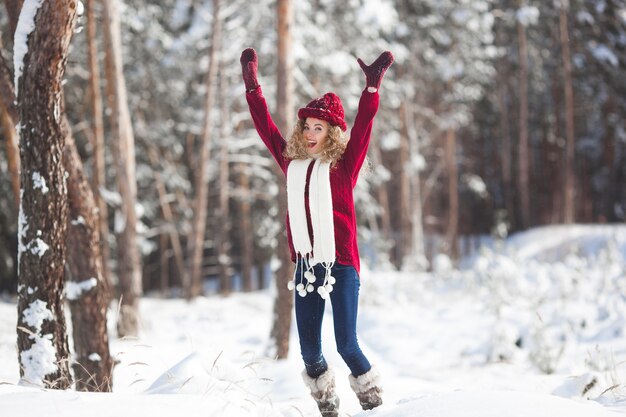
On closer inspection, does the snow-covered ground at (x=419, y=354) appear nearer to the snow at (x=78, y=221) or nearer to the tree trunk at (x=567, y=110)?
the snow at (x=78, y=221)

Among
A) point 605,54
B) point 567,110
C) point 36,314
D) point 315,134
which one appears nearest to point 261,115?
point 315,134

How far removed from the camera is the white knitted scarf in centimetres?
348

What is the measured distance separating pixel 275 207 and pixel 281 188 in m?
8.04

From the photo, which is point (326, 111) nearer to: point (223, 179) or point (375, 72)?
point (375, 72)

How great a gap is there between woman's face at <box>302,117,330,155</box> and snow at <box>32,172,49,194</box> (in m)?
1.64

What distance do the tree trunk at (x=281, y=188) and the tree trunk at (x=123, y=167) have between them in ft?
10.3

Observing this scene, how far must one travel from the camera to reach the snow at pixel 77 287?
189 inches

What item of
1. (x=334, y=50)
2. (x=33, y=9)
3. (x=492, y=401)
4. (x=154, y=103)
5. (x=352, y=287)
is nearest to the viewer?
(x=492, y=401)

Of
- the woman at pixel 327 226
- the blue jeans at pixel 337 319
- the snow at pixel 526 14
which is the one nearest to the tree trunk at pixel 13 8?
the woman at pixel 327 226

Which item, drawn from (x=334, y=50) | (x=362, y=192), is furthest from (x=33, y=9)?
(x=362, y=192)

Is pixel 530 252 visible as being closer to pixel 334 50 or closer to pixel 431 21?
pixel 431 21

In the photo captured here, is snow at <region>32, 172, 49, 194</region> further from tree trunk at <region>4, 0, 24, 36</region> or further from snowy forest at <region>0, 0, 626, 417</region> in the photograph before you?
tree trunk at <region>4, 0, 24, 36</region>

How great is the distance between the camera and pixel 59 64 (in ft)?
12.7

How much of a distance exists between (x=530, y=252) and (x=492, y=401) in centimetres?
1714
